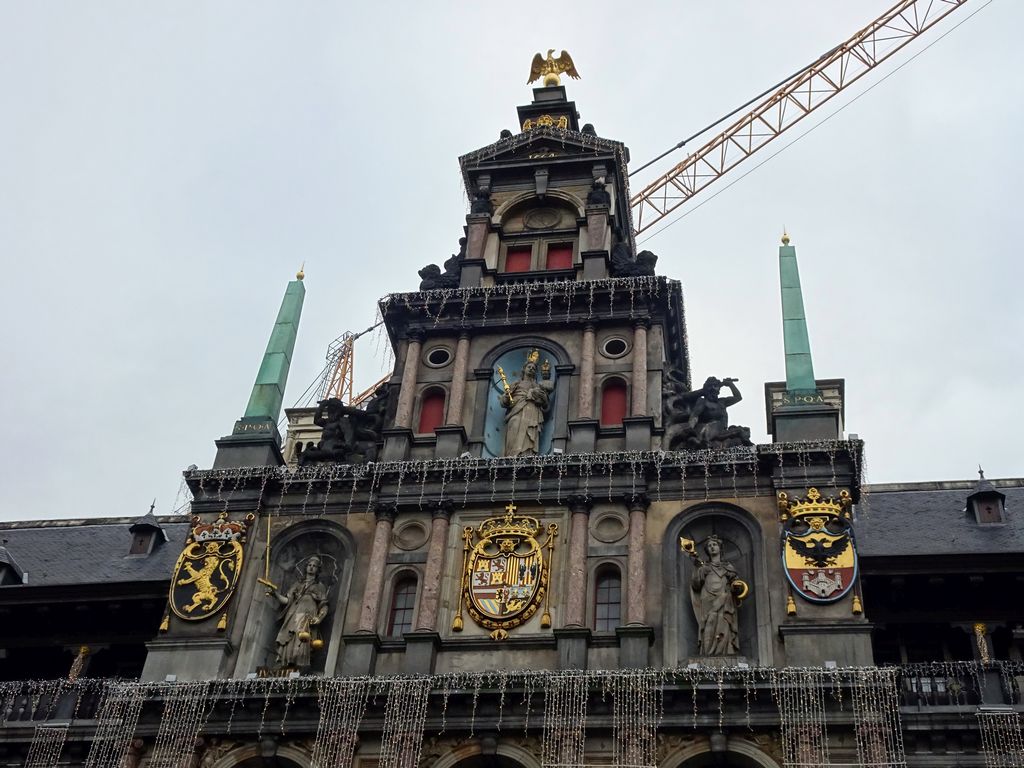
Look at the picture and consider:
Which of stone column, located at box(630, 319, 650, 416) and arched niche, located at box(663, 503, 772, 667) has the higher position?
stone column, located at box(630, 319, 650, 416)

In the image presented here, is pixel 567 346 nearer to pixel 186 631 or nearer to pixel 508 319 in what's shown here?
pixel 508 319

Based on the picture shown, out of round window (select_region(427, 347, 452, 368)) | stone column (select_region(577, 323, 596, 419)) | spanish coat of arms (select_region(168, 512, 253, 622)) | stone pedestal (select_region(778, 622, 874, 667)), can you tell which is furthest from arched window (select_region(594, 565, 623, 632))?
spanish coat of arms (select_region(168, 512, 253, 622))

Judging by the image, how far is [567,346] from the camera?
131 feet

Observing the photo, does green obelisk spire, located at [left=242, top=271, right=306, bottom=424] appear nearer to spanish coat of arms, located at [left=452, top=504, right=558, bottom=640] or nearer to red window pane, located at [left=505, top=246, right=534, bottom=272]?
red window pane, located at [left=505, top=246, right=534, bottom=272]

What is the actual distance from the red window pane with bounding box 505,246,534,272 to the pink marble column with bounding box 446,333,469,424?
4402 mm

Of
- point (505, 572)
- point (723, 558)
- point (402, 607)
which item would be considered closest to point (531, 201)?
point (505, 572)

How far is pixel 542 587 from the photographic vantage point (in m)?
34.0

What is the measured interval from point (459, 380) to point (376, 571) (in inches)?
274

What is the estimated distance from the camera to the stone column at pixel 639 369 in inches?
1476

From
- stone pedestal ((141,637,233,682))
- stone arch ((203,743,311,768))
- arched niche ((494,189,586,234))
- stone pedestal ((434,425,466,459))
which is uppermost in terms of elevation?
arched niche ((494,189,586,234))

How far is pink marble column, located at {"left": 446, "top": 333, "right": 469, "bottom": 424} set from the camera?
38.4 metres

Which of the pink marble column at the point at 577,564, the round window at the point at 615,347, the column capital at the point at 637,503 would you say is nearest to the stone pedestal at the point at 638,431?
the column capital at the point at 637,503

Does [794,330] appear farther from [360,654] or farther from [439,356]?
[360,654]

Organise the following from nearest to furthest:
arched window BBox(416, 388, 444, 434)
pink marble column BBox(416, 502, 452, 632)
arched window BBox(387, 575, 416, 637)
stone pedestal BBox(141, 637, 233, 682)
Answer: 1. pink marble column BBox(416, 502, 452, 632)
2. stone pedestal BBox(141, 637, 233, 682)
3. arched window BBox(387, 575, 416, 637)
4. arched window BBox(416, 388, 444, 434)
